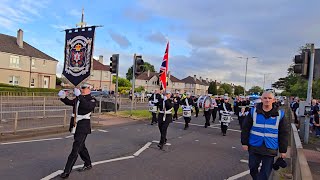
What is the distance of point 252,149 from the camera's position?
18.1 ft

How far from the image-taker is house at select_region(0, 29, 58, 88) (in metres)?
49.0

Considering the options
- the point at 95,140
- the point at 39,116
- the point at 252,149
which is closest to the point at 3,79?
the point at 39,116

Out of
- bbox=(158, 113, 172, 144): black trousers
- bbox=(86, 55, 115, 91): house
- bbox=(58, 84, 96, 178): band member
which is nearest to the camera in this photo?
bbox=(58, 84, 96, 178): band member

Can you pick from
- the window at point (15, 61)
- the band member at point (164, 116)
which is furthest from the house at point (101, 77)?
the band member at point (164, 116)

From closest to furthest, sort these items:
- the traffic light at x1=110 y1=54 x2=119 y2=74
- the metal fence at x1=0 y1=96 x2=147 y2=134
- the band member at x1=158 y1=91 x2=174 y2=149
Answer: the band member at x1=158 y1=91 x2=174 y2=149
the metal fence at x1=0 y1=96 x2=147 y2=134
the traffic light at x1=110 y1=54 x2=119 y2=74

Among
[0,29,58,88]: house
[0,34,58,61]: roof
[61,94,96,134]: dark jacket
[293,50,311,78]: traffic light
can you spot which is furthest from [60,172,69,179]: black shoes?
[0,34,58,61]: roof

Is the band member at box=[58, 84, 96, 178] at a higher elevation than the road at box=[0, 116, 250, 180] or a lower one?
higher

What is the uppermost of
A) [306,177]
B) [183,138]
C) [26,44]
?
[26,44]

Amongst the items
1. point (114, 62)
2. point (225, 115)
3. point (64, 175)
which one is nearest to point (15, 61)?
point (114, 62)

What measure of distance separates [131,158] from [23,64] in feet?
155

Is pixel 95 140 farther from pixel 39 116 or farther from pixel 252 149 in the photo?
pixel 252 149

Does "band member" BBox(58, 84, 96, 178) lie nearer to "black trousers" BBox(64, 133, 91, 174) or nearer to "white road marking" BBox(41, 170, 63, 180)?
"black trousers" BBox(64, 133, 91, 174)

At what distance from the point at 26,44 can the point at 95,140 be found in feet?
159

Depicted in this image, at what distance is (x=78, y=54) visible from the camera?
10977 mm
